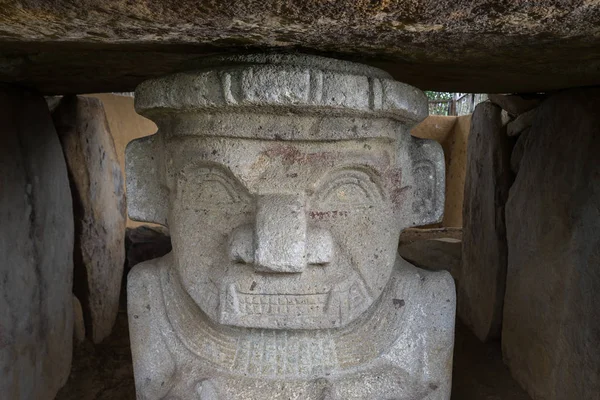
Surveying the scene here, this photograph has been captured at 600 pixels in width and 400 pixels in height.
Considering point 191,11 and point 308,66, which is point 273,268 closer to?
point 308,66

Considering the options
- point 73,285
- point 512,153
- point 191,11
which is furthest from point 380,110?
point 73,285

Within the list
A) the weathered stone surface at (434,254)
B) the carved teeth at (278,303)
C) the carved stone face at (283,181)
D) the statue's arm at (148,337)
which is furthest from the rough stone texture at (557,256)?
the statue's arm at (148,337)

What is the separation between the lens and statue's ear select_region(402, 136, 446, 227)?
6.02 ft

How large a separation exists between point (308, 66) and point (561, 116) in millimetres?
1345

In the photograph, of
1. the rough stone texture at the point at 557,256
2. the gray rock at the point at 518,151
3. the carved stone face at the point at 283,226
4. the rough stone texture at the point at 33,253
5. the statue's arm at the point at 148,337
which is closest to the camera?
the carved stone face at the point at 283,226

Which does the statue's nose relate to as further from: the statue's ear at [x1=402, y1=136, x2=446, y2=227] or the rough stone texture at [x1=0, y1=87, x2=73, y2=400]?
the rough stone texture at [x1=0, y1=87, x2=73, y2=400]

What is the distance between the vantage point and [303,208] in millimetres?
1564

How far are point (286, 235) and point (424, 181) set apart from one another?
608 mm

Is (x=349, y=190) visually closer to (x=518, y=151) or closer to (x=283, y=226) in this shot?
(x=283, y=226)

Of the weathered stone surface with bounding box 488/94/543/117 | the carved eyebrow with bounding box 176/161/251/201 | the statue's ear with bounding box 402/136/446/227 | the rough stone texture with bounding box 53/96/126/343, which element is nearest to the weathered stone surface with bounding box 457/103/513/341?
the weathered stone surface with bounding box 488/94/543/117

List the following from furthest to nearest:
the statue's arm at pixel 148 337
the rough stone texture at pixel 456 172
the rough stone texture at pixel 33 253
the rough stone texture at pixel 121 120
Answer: the rough stone texture at pixel 456 172
the rough stone texture at pixel 121 120
the rough stone texture at pixel 33 253
the statue's arm at pixel 148 337

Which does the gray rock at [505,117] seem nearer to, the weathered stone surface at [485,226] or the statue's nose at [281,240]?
the weathered stone surface at [485,226]

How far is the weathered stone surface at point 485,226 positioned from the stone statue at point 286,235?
1202 millimetres

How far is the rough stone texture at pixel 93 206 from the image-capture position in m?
2.88
